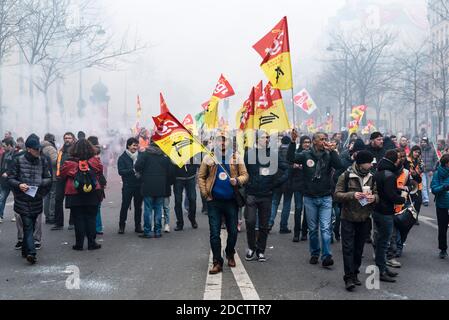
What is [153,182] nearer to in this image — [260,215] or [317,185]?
[260,215]

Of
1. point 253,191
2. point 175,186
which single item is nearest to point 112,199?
point 175,186

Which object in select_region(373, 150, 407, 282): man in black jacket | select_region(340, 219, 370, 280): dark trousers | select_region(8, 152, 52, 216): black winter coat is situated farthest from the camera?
select_region(8, 152, 52, 216): black winter coat

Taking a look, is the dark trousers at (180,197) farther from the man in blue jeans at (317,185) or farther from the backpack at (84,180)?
the man in blue jeans at (317,185)

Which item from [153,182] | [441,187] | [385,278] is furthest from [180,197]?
[385,278]

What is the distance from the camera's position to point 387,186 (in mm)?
6652

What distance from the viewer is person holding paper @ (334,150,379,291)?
6.55 m

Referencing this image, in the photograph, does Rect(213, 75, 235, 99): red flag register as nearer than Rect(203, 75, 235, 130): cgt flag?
No

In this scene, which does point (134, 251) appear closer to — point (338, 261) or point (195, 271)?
point (195, 271)

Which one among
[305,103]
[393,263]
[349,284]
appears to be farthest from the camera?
[305,103]

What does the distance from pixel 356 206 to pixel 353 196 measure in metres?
0.15

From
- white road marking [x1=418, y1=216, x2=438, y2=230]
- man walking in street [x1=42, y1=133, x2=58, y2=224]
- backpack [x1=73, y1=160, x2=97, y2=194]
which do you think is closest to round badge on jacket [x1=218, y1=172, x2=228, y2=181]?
backpack [x1=73, y1=160, x2=97, y2=194]

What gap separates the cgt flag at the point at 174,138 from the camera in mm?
7301

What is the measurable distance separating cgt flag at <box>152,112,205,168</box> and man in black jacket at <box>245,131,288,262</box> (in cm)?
92

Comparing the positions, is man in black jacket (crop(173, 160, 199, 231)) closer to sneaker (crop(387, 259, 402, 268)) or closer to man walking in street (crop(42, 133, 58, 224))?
man walking in street (crop(42, 133, 58, 224))
